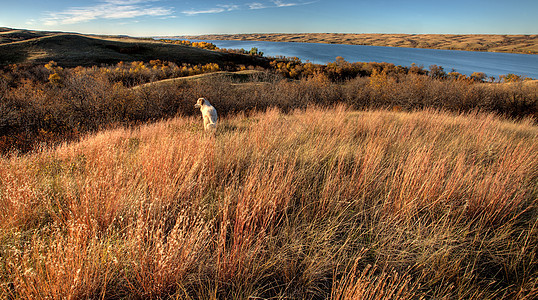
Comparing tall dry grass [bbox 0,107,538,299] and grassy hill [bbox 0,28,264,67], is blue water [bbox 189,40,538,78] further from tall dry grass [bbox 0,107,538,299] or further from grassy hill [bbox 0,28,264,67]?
tall dry grass [bbox 0,107,538,299]

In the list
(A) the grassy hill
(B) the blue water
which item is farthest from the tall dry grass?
(B) the blue water

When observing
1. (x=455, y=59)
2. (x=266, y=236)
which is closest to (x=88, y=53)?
(x=266, y=236)

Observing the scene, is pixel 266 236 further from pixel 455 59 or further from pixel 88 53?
pixel 455 59

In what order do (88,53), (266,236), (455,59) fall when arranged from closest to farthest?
1. (266,236)
2. (88,53)
3. (455,59)

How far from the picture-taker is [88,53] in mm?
35312

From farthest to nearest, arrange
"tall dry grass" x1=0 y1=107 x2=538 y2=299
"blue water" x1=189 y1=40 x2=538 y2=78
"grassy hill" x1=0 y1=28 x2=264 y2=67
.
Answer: "blue water" x1=189 y1=40 x2=538 y2=78 → "grassy hill" x1=0 y1=28 x2=264 y2=67 → "tall dry grass" x1=0 y1=107 x2=538 y2=299

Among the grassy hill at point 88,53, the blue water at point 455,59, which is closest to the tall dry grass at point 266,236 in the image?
the grassy hill at point 88,53

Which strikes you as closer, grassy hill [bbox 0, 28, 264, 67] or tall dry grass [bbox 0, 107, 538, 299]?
tall dry grass [bbox 0, 107, 538, 299]

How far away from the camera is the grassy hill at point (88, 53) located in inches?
1218

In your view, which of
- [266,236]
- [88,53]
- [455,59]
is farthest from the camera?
[455,59]

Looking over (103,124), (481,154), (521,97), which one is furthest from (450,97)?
(103,124)

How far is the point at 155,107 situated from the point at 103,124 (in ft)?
8.93

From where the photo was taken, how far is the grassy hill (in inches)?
1218

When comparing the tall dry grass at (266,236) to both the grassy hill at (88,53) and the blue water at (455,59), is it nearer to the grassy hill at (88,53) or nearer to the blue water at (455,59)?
the grassy hill at (88,53)
